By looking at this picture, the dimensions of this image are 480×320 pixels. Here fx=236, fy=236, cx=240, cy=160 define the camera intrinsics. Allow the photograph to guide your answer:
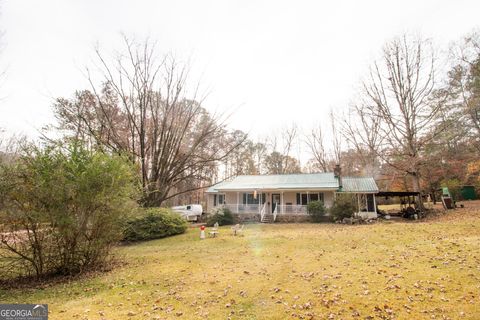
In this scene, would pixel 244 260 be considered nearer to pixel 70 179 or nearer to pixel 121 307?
pixel 121 307

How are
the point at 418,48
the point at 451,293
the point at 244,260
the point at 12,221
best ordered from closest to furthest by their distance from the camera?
the point at 451,293
the point at 12,221
the point at 244,260
the point at 418,48

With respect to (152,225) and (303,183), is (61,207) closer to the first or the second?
(152,225)

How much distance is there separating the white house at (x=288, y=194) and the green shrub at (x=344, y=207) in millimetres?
1278

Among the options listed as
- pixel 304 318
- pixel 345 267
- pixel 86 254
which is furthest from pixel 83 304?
pixel 345 267

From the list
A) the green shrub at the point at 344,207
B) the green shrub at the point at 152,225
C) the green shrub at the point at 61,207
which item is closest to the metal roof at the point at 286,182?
the green shrub at the point at 344,207

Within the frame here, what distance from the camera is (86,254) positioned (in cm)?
831

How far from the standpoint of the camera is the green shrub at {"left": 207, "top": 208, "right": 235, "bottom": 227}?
2159 cm

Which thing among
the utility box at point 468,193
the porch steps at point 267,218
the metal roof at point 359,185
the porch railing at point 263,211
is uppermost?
the metal roof at point 359,185

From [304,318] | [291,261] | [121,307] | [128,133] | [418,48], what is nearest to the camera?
[304,318]

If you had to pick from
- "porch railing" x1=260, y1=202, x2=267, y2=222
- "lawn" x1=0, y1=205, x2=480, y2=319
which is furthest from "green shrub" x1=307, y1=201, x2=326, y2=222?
"lawn" x1=0, y1=205, x2=480, y2=319

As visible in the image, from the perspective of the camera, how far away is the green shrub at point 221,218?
21.6 m

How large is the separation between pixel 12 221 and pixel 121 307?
4.46 meters

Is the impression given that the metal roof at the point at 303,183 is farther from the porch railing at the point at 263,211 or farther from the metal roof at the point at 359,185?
the porch railing at the point at 263,211

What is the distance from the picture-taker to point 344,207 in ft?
62.1
